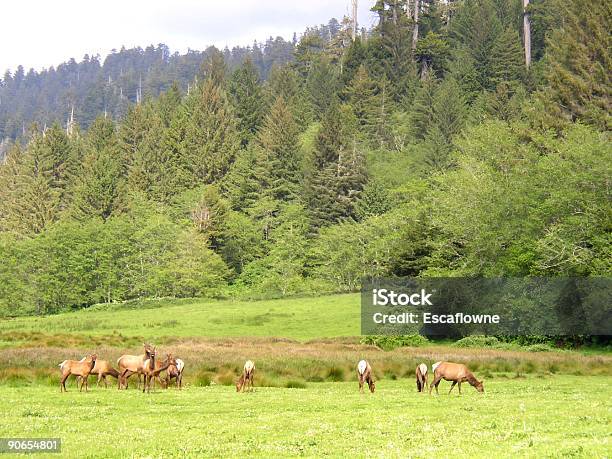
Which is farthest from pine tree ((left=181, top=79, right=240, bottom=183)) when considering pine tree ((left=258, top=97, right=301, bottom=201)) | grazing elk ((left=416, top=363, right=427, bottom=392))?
grazing elk ((left=416, top=363, right=427, bottom=392))

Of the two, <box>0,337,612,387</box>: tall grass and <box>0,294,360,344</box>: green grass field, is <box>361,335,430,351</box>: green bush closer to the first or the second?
<box>0,337,612,387</box>: tall grass

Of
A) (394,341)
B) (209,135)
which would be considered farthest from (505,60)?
(394,341)

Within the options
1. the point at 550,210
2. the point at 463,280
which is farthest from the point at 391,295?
the point at 550,210

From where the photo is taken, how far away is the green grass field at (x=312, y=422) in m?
13.6

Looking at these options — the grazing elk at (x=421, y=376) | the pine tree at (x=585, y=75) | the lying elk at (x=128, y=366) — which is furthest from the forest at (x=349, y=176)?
the lying elk at (x=128, y=366)

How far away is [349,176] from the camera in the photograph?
107 m

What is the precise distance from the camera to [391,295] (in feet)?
196

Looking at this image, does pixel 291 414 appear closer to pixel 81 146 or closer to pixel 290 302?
pixel 290 302

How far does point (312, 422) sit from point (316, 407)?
3380 mm

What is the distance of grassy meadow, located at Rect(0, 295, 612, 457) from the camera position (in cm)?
1405

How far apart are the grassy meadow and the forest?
1271 cm

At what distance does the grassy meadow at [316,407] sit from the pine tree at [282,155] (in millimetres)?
68492

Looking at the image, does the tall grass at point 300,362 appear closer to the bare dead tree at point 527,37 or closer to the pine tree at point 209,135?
the pine tree at point 209,135

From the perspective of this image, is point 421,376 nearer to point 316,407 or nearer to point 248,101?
point 316,407
